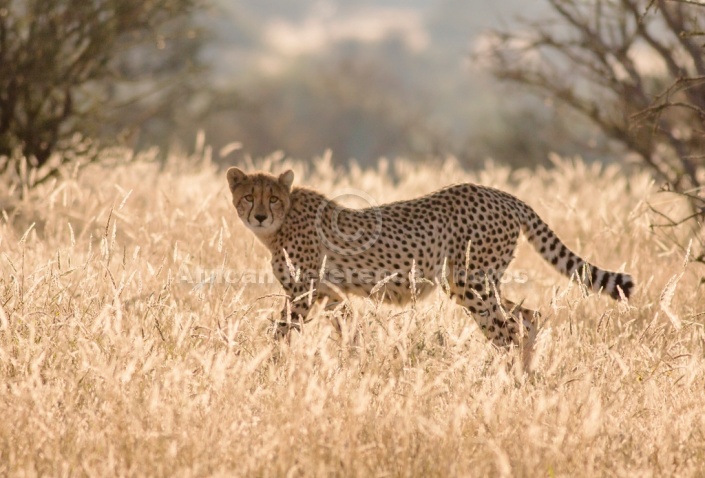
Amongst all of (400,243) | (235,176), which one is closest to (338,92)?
(235,176)

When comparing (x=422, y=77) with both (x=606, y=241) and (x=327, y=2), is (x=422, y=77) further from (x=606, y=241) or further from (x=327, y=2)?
(x=606, y=241)

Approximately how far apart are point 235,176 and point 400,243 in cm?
91

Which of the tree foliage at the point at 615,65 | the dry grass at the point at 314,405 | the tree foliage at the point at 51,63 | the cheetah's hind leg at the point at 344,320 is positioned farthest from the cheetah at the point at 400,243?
the tree foliage at the point at 51,63

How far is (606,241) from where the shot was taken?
6121 millimetres

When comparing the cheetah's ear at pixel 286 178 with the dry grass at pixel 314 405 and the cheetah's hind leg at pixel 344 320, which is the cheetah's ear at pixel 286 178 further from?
the dry grass at pixel 314 405

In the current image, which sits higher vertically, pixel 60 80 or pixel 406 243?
pixel 60 80

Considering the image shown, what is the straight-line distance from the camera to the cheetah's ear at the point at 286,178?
4625 millimetres

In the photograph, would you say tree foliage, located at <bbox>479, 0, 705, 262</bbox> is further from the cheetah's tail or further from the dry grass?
the dry grass

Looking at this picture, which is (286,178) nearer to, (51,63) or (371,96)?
(51,63)

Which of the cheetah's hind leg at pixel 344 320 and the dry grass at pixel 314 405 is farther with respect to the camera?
the cheetah's hind leg at pixel 344 320

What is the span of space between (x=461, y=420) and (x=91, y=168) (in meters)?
5.56

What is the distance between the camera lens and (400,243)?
4516 mm

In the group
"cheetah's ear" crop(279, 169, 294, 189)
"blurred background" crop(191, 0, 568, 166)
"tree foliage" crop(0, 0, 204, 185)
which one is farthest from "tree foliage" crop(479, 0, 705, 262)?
"tree foliage" crop(0, 0, 204, 185)

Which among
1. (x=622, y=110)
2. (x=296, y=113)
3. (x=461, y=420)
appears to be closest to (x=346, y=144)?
(x=296, y=113)
